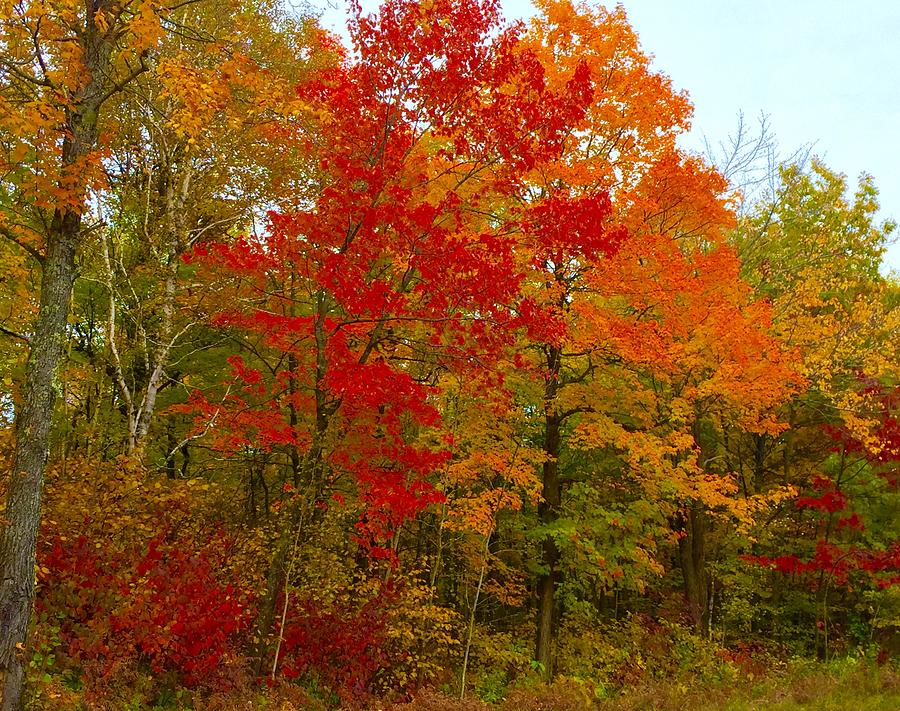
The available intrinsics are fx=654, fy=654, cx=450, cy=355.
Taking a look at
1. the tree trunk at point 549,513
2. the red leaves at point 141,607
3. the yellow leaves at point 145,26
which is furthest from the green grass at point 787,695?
the yellow leaves at point 145,26

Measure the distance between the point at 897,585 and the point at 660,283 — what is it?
965 cm

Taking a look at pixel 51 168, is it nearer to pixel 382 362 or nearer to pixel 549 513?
pixel 382 362

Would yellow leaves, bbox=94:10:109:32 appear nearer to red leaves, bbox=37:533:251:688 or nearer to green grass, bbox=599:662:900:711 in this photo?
red leaves, bbox=37:533:251:688

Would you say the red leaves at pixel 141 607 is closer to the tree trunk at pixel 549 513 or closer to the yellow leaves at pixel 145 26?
the yellow leaves at pixel 145 26

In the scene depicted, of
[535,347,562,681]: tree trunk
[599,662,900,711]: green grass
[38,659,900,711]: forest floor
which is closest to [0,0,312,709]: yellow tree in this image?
[38,659,900,711]: forest floor

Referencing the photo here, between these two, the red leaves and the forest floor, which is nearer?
the red leaves

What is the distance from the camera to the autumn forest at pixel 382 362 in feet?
25.7

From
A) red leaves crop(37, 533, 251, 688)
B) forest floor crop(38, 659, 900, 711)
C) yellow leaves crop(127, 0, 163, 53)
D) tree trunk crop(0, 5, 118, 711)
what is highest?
yellow leaves crop(127, 0, 163, 53)

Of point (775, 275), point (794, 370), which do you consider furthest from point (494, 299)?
point (775, 275)

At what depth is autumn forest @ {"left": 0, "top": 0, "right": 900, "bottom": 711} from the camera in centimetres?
784

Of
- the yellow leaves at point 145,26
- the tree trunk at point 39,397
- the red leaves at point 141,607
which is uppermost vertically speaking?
the yellow leaves at point 145,26

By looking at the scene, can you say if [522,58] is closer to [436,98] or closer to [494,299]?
[436,98]

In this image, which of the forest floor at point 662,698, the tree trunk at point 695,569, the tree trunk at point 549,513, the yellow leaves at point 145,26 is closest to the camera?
the yellow leaves at point 145,26

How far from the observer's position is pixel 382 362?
34.3ft
